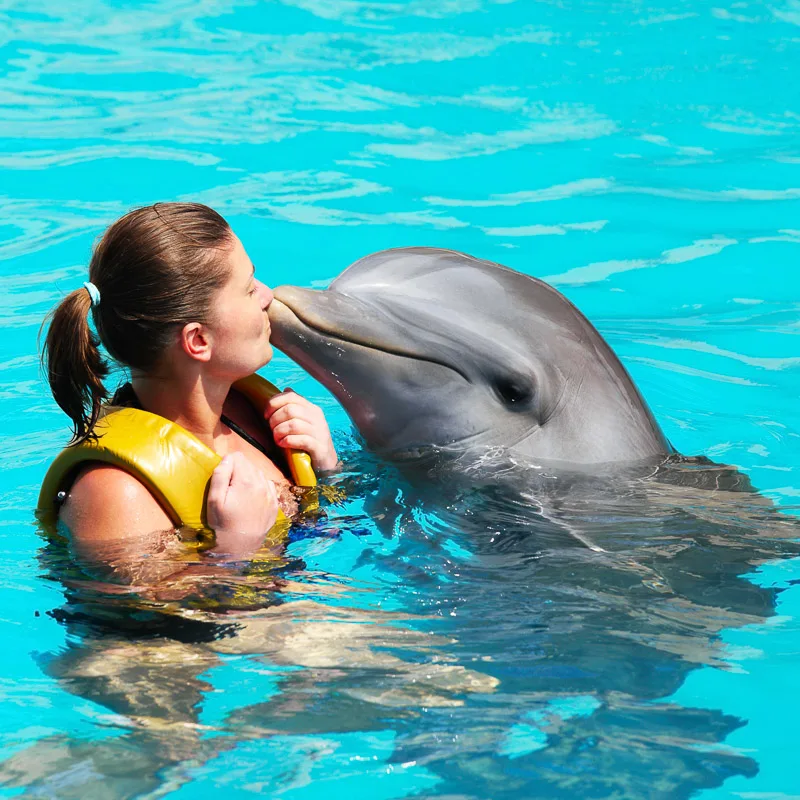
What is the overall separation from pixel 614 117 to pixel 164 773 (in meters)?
10.0

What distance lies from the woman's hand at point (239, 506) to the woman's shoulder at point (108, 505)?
0.73 feet

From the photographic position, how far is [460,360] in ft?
17.6

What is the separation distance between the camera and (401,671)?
4773mm

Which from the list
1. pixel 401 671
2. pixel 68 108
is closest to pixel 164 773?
pixel 401 671

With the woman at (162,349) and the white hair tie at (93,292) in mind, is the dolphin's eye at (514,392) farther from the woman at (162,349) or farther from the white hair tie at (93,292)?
the white hair tie at (93,292)

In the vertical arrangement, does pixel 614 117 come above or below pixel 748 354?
above

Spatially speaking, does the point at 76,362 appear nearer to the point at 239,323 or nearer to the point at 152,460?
the point at 152,460

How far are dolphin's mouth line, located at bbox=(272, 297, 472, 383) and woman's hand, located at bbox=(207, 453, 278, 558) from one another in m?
0.60

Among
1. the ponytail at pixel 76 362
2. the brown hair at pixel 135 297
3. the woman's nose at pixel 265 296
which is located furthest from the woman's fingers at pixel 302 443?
the ponytail at pixel 76 362

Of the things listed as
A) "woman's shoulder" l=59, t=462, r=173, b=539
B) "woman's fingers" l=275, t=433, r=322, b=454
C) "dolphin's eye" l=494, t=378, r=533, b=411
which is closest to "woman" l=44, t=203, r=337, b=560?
"woman's shoulder" l=59, t=462, r=173, b=539

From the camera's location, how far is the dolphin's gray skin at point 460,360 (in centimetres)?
527

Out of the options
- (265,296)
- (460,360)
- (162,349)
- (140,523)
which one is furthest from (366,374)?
(140,523)

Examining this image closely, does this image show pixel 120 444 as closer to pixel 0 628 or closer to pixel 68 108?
pixel 0 628

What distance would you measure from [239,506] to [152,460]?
377mm
